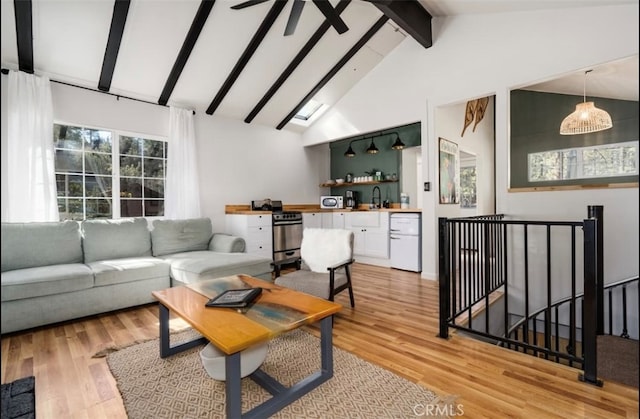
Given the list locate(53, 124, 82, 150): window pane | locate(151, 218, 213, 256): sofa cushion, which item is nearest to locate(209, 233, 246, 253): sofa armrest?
locate(151, 218, 213, 256): sofa cushion

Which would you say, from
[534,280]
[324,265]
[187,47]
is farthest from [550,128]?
[187,47]

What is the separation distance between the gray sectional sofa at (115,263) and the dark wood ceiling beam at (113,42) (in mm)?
1643

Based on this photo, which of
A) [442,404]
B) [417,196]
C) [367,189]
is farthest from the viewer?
[367,189]

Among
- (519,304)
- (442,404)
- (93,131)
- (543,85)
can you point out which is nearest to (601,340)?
(442,404)

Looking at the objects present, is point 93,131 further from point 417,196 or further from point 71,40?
point 417,196

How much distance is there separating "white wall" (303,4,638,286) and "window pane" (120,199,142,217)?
3.31m

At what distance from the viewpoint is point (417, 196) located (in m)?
5.38

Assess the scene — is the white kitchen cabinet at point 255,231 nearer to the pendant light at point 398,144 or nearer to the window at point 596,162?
the pendant light at point 398,144

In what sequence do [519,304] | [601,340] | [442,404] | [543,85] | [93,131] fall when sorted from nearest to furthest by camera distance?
1. [442,404]
2. [601,340]
3. [543,85]
4. [519,304]
5. [93,131]

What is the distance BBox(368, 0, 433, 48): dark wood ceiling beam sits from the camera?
3.23 m

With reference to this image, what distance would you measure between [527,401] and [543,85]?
9.32 ft

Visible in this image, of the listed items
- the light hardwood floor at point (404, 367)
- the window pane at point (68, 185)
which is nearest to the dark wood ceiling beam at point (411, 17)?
the light hardwood floor at point (404, 367)

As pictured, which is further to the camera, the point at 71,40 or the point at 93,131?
the point at 93,131

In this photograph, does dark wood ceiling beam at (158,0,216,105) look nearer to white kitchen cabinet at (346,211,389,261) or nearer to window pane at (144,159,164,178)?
window pane at (144,159,164,178)
